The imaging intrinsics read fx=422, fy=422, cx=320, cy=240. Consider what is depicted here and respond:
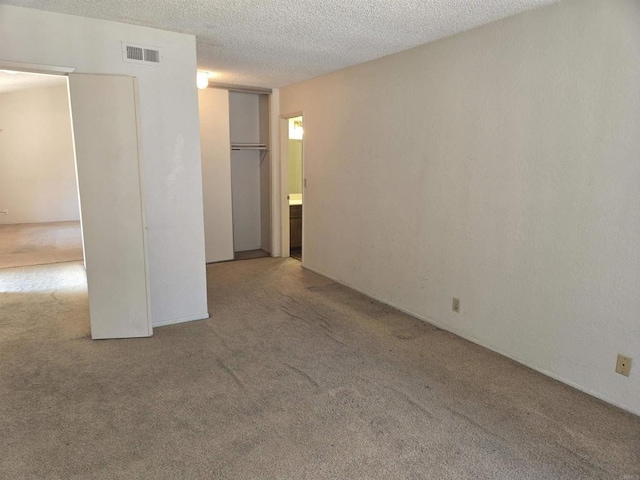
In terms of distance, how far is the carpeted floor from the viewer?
6.72 ft

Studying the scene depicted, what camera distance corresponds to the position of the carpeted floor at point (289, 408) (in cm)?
205

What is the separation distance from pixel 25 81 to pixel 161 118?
620cm

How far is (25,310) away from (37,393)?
1.86 metres

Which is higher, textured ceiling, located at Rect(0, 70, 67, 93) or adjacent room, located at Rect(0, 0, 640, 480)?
textured ceiling, located at Rect(0, 70, 67, 93)

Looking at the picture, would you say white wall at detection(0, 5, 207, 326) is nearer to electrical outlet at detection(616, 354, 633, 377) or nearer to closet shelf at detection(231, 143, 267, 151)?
closet shelf at detection(231, 143, 267, 151)

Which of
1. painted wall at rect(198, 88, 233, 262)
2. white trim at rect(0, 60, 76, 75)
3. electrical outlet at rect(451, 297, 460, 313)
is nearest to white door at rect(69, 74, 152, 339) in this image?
white trim at rect(0, 60, 76, 75)

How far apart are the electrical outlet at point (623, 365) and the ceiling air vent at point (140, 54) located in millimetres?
3890

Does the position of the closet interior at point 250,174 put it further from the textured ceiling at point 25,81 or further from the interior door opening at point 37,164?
the interior door opening at point 37,164

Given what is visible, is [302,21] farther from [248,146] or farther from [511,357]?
[248,146]

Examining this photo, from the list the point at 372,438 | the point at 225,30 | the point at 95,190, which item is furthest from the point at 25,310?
the point at 372,438

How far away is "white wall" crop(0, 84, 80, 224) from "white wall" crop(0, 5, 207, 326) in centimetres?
705

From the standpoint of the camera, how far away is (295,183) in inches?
279

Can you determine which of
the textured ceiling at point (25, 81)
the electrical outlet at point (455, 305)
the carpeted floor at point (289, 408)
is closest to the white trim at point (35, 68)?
the carpeted floor at point (289, 408)

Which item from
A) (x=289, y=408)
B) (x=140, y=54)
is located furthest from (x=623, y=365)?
(x=140, y=54)
